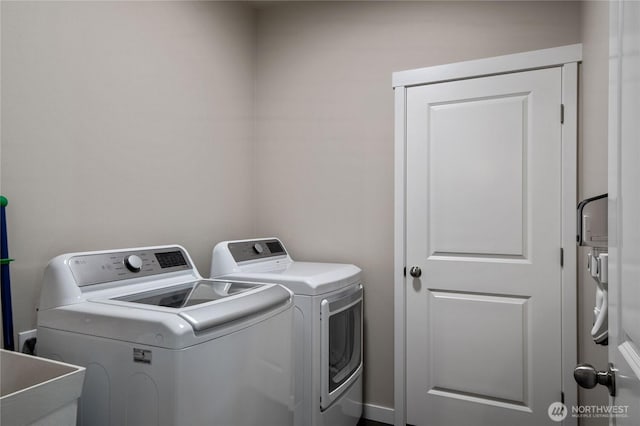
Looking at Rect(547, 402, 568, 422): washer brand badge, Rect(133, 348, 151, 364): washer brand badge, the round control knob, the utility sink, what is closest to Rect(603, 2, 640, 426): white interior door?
Rect(133, 348, 151, 364): washer brand badge

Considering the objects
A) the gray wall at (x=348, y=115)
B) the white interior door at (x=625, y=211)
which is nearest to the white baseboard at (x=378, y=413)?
the gray wall at (x=348, y=115)

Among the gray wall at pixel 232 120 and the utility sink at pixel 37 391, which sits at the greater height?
the gray wall at pixel 232 120

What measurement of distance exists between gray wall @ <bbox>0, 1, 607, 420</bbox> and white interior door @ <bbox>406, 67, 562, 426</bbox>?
175 mm

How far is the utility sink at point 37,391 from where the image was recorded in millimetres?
910

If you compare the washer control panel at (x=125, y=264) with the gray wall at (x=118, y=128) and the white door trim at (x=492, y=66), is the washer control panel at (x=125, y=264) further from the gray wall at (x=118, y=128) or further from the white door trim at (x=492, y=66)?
the white door trim at (x=492, y=66)

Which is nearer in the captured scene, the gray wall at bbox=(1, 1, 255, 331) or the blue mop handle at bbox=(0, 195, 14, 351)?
the blue mop handle at bbox=(0, 195, 14, 351)

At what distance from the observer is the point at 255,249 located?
235 centimetres

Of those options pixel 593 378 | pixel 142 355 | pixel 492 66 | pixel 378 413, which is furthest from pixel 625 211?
pixel 378 413

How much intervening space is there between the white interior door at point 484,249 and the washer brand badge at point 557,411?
45mm

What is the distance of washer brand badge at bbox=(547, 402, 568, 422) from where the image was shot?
6.59 feet

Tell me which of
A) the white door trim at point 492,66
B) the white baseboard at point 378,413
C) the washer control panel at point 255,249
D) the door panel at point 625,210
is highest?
the white door trim at point 492,66

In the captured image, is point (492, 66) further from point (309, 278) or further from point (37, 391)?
point (37, 391)

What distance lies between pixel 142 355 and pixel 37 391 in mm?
253

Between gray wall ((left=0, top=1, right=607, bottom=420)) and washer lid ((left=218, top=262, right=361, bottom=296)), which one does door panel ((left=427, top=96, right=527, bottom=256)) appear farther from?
washer lid ((left=218, top=262, right=361, bottom=296))
